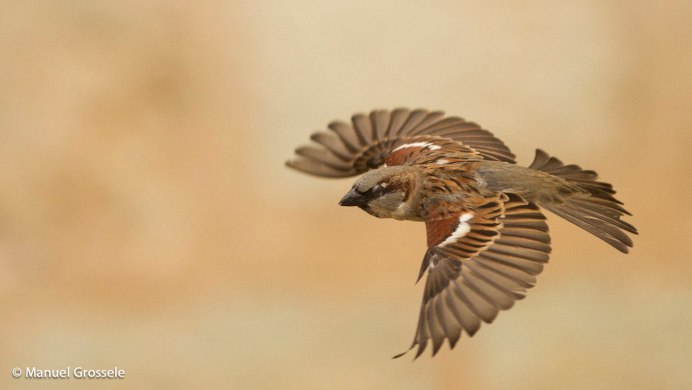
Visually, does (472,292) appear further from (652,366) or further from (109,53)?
(109,53)

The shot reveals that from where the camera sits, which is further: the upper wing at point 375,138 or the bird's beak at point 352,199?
the upper wing at point 375,138

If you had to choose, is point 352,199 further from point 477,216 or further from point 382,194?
point 477,216

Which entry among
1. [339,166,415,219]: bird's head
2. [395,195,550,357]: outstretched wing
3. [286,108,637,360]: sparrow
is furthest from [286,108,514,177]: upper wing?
[395,195,550,357]: outstretched wing

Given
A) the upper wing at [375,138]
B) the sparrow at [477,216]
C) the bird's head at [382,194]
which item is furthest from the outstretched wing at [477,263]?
the upper wing at [375,138]

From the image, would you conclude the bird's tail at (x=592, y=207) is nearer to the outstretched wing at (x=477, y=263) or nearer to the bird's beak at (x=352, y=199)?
the outstretched wing at (x=477, y=263)

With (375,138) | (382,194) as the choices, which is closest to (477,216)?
→ (382,194)

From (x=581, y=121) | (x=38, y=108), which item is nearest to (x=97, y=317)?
(x=38, y=108)

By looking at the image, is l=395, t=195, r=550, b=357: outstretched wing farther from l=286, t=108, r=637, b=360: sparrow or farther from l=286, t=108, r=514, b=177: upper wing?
l=286, t=108, r=514, b=177: upper wing
